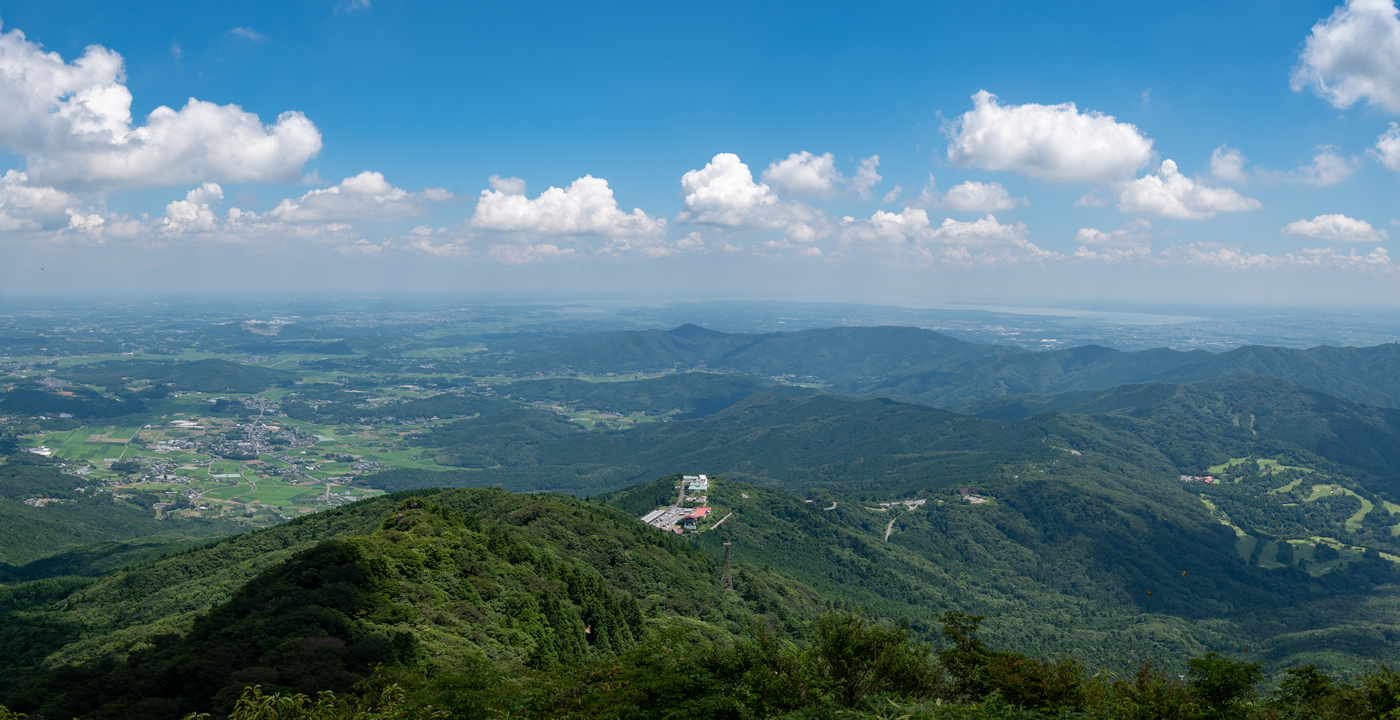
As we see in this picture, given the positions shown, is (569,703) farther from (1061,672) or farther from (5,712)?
(1061,672)

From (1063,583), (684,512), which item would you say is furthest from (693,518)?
(1063,583)

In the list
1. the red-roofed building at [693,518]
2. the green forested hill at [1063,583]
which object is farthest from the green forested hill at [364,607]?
the green forested hill at [1063,583]

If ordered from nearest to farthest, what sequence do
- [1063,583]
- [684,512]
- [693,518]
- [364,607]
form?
[364,607], [693,518], [684,512], [1063,583]

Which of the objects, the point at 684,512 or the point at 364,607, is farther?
the point at 684,512

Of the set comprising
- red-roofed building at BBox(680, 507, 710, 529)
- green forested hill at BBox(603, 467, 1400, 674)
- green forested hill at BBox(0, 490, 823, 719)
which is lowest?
green forested hill at BBox(603, 467, 1400, 674)

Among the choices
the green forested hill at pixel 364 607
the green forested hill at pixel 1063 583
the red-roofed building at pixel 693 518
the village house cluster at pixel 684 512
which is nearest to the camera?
the green forested hill at pixel 364 607

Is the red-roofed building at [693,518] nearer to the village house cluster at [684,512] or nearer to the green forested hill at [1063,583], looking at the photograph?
the village house cluster at [684,512]

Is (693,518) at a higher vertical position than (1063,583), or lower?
higher

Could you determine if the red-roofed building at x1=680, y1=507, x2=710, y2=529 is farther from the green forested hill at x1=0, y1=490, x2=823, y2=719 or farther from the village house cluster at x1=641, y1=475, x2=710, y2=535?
the green forested hill at x1=0, y1=490, x2=823, y2=719

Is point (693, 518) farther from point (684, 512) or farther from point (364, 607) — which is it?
point (364, 607)

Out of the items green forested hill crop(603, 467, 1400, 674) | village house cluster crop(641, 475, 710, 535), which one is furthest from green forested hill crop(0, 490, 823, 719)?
green forested hill crop(603, 467, 1400, 674)
